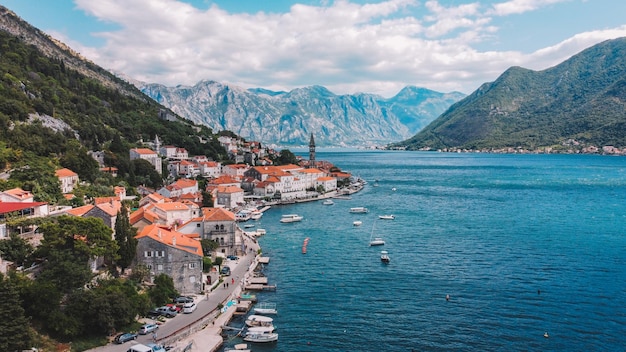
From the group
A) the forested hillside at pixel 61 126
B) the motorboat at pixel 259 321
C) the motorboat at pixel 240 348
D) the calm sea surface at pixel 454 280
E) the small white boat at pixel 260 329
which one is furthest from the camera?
the forested hillside at pixel 61 126

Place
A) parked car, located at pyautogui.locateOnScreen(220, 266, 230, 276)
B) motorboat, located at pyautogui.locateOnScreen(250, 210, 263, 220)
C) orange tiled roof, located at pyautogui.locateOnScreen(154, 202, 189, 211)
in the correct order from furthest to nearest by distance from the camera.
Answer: motorboat, located at pyautogui.locateOnScreen(250, 210, 263, 220) → orange tiled roof, located at pyautogui.locateOnScreen(154, 202, 189, 211) → parked car, located at pyautogui.locateOnScreen(220, 266, 230, 276)

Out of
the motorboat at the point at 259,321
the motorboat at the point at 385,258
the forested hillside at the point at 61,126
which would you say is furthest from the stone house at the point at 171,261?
the motorboat at the point at 385,258

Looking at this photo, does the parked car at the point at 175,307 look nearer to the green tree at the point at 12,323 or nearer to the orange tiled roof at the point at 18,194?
the green tree at the point at 12,323

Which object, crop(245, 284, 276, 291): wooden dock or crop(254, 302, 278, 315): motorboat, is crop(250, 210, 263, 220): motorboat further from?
crop(254, 302, 278, 315): motorboat

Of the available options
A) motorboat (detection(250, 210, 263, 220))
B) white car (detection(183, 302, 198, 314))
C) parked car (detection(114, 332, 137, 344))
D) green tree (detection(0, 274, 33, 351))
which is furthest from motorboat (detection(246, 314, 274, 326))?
motorboat (detection(250, 210, 263, 220))

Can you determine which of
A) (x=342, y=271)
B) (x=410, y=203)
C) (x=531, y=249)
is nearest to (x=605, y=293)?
(x=531, y=249)

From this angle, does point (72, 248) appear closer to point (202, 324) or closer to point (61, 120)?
point (202, 324)

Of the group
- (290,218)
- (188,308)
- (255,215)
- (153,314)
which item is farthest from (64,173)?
(290,218)
